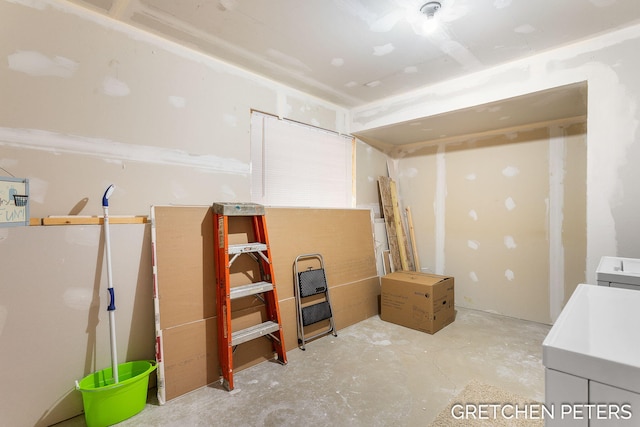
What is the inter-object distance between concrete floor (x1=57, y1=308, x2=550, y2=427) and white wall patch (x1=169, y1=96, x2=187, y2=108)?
211cm

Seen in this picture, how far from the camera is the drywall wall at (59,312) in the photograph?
167 cm

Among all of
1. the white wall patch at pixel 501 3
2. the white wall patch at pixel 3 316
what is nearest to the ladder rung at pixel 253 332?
the white wall patch at pixel 3 316

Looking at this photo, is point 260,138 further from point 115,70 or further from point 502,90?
point 502,90

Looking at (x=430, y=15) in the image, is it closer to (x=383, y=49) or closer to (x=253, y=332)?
(x=383, y=49)

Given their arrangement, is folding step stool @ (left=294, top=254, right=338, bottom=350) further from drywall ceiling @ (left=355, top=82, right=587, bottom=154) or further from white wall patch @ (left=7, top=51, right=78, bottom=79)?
white wall patch @ (left=7, top=51, right=78, bottom=79)

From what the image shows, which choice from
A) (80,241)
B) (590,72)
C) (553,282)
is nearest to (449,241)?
(553,282)

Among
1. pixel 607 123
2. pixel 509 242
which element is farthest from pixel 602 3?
pixel 509 242

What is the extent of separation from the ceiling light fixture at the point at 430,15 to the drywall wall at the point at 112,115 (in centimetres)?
157

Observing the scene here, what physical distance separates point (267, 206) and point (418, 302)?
182 cm

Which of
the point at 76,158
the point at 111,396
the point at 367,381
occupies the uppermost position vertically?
the point at 76,158

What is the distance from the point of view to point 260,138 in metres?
2.94

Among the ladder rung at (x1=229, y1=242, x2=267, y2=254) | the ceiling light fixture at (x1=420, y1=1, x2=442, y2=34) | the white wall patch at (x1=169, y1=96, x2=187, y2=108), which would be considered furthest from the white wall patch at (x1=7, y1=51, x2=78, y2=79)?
the ceiling light fixture at (x1=420, y1=1, x2=442, y2=34)

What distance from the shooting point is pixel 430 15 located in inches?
76.8

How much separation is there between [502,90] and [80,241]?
11.3ft
